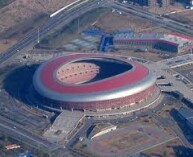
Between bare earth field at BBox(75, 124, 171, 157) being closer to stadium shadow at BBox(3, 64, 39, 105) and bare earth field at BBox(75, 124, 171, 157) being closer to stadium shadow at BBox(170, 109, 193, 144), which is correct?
stadium shadow at BBox(170, 109, 193, 144)

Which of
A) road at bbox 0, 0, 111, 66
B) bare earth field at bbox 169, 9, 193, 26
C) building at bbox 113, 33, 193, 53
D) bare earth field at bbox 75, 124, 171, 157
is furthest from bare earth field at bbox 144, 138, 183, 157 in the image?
bare earth field at bbox 169, 9, 193, 26

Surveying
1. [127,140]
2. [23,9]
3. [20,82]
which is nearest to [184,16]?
[23,9]

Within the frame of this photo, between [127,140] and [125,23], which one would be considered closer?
[127,140]

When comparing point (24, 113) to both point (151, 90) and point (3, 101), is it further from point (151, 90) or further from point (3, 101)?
point (151, 90)

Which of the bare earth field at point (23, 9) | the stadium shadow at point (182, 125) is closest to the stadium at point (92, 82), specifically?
the stadium shadow at point (182, 125)

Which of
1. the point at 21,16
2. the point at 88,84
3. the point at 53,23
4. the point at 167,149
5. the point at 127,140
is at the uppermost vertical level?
the point at 88,84

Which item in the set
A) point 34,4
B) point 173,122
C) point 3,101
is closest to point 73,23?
point 34,4

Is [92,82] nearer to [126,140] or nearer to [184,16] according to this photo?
[126,140]
